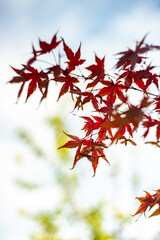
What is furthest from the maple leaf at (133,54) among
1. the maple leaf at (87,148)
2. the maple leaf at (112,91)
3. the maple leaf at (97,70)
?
the maple leaf at (87,148)

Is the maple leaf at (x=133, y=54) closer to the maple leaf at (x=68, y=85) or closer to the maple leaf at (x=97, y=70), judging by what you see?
the maple leaf at (x=97, y=70)

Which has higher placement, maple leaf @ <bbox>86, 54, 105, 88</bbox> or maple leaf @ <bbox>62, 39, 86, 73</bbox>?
maple leaf @ <bbox>62, 39, 86, 73</bbox>

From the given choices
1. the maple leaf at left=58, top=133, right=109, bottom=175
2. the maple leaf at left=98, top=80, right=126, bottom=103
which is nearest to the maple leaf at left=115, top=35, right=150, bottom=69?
the maple leaf at left=98, top=80, right=126, bottom=103

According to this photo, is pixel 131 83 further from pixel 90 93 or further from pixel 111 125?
pixel 111 125

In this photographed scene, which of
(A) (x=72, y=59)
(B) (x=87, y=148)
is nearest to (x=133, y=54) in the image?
(A) (x=72, y=59)

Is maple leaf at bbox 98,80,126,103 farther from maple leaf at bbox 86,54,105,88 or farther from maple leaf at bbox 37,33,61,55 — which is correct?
maple leaf at bbox 37,33,61,55

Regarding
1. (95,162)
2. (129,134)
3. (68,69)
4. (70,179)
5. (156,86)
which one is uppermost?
(70,179)

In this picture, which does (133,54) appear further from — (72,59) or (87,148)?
(87,148)

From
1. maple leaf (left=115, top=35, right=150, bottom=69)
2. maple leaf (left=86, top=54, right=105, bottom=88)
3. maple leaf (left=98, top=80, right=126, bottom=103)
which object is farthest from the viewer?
maple leaf (left=98, top=80, right=126, bottom=103)

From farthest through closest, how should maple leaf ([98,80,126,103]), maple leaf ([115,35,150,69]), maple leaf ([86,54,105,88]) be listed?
maple leaf ([98,80,126,103]) → maple leaf ([86,54,105,88]) → maple leaf ([115,35,150,69])

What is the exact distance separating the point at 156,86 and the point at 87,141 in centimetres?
38

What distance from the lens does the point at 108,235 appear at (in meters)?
6.65

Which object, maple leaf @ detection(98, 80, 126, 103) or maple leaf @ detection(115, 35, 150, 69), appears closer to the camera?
maple leaf @ detection(115, 35, 150, 69)

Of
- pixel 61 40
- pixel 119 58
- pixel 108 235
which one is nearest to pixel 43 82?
pixel 61 40
